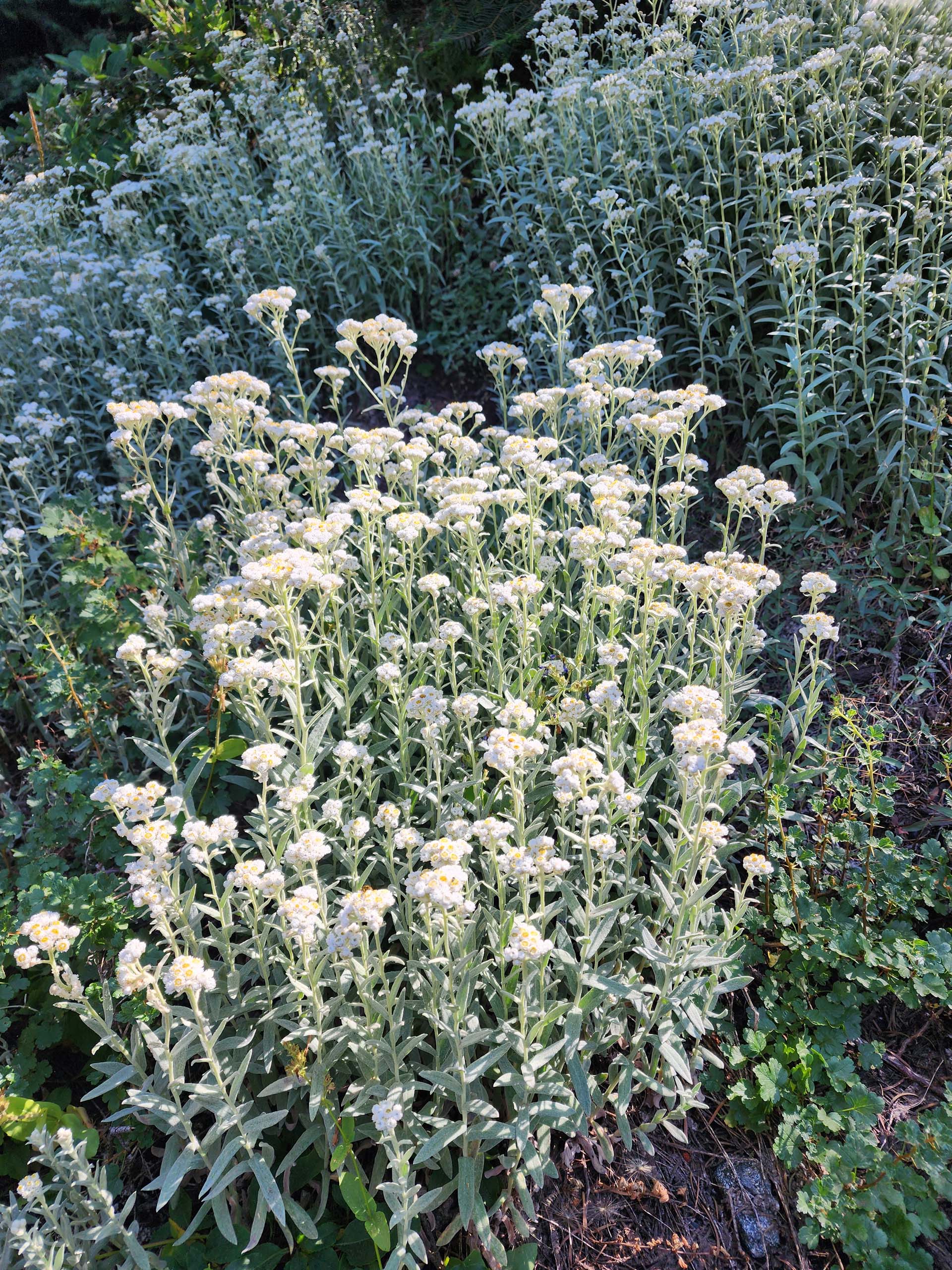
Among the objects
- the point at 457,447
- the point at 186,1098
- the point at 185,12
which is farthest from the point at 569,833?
the point at 185,12

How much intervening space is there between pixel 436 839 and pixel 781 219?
338cm

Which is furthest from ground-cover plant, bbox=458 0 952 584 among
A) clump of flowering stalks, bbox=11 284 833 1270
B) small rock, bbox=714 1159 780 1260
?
small rock, bbox=714 1159 780 1260

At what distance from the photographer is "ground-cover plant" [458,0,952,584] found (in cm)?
373

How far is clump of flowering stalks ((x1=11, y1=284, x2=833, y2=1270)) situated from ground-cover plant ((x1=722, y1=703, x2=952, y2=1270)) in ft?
0.63

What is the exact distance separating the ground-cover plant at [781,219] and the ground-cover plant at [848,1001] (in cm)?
138

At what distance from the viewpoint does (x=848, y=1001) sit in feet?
8.23

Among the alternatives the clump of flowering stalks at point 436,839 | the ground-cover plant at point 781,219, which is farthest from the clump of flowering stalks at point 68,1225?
the ground-cover plant at point 781,219

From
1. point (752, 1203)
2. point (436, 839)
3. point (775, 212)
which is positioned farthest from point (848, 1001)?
point (775, 212)

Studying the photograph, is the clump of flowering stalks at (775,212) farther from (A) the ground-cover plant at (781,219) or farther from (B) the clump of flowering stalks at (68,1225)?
(B) the clump of flowering stalks at (68,1225)

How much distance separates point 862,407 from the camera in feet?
13.0

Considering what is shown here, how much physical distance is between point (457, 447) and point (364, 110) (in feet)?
14.9

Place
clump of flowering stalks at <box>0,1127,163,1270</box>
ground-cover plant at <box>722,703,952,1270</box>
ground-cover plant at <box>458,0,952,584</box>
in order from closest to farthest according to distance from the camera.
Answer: clump of flowering stalks at <box>0,1127,163,1270</box> → ground-cover plant at <box>722,703,952,1270</box> → ground-cover plant at <box>458,0,952,584</box>

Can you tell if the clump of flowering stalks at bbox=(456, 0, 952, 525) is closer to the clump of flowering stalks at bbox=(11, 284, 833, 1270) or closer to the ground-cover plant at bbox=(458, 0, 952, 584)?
the ground-cover plant at bbox=(458, 0, 952, 584)

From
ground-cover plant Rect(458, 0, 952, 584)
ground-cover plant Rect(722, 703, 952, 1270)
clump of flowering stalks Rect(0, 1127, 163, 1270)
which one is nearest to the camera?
clump of flowering stalks Rect(0, 1127, 163, 1270)
